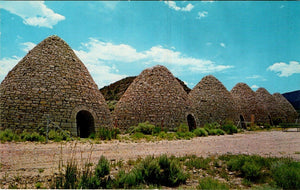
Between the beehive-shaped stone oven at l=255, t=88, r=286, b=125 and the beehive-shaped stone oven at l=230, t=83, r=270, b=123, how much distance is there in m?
1.76

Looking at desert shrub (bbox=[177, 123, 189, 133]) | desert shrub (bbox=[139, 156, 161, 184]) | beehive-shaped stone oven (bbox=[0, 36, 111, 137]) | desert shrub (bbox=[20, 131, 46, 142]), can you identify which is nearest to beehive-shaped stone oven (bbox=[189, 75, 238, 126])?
desert shrub (bbox=[177, 123, 189, 133])

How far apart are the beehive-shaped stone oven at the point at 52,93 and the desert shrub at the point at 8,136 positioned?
607mm

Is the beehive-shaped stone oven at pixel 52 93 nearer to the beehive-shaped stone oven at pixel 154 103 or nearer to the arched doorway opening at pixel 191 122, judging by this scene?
the beehive-shaped stone oven at pixel 154 103

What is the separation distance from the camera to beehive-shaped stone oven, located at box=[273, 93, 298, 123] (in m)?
37.4

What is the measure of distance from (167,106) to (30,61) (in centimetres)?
1073

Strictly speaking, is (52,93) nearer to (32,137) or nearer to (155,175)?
(32,137)

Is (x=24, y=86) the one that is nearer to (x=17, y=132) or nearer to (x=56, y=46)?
(x=17, y=132)

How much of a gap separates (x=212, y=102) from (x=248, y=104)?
10.6m

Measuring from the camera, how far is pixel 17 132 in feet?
35.8

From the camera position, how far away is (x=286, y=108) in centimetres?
3909

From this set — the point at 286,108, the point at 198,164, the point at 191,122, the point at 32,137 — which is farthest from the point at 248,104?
the point at 32,137

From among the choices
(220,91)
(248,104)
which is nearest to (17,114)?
(220,91)

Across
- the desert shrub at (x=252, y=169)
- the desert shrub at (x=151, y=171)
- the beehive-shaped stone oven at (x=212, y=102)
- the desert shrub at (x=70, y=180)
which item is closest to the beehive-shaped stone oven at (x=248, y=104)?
the beehive-shaped stone oven at (x=212, y=102)

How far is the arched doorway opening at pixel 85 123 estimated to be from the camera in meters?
13.3
